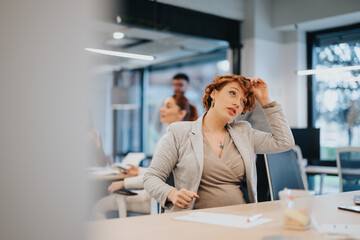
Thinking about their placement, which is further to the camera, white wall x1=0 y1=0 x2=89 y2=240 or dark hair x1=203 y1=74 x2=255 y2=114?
dark hair x1=203 y1=74 x2=255 y2=114

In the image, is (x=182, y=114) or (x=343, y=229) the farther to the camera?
(x=182, y=114)

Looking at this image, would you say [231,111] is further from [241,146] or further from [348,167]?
[348,167]

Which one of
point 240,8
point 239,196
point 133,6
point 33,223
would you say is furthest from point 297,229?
point 240,8

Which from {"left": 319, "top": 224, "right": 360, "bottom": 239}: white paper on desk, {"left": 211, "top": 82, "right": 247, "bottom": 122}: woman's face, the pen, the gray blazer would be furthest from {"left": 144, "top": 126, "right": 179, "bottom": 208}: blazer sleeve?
{"left": 319, "top": 224, "right": 360, "bottom": 239}: white paper on desk

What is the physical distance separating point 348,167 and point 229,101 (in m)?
2.38

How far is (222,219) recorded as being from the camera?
1.40m

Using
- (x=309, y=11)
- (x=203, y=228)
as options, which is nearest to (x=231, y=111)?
(x=203, y=228)

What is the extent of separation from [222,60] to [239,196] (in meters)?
6.57

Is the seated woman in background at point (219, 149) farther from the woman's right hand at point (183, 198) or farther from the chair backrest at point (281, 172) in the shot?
the chair backrest at point (281, 172)

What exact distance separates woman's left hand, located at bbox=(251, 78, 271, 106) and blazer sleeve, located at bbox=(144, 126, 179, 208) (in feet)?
1.58

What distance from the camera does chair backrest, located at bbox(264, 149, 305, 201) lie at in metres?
2.33

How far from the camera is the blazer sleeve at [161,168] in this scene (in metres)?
1.87

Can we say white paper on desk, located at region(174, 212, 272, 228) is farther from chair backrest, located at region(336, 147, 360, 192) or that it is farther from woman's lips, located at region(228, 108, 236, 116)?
chair backrest, located at region(336, 147, 360, 192)

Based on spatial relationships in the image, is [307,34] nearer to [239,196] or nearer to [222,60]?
[222,60]
